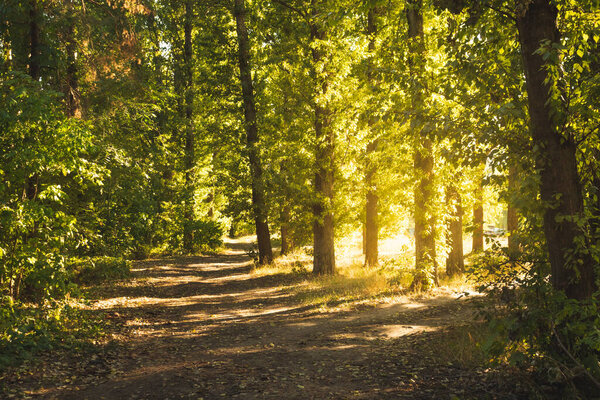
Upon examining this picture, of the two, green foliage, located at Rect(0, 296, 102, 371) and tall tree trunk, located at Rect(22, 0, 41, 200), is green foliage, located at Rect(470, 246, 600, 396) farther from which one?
tall tree trunk, located at Rect(22, 0, 41, 200)

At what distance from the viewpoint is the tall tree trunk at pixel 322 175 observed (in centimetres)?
1526

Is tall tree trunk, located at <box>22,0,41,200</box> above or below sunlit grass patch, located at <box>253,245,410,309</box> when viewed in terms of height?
above

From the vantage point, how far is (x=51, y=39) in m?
10.9

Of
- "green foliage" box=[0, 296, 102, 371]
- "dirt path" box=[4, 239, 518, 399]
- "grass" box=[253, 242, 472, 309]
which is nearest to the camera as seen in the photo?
"dirt path" box=[4, 239, 518, 399]

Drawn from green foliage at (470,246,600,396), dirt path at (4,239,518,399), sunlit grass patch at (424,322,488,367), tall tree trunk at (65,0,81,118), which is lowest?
dirt path at (4,239,518,399)

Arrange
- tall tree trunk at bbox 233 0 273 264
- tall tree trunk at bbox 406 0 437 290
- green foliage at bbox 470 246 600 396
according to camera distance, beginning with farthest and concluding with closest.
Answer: tall tree trunk at bbox 233 0 273 264
tall tree trunk at bbox 406 0 437 290
green foliage at bbox 470 246 600 396

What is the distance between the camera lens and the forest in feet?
15.9

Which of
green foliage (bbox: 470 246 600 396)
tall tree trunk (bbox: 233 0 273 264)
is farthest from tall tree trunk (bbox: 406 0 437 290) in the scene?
tall tree trunk (bbox: 233 0 273 264)

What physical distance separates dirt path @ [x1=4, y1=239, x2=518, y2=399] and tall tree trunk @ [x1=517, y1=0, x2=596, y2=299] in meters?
1.59

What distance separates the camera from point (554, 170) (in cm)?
481

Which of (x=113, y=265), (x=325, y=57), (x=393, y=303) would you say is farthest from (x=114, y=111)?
(x=393, y=303)

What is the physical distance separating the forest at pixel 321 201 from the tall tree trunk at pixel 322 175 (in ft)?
0.36

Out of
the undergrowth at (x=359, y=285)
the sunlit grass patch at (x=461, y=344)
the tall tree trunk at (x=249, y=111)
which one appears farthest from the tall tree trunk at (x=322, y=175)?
the sunlit grass patch at (x=461, y=344)

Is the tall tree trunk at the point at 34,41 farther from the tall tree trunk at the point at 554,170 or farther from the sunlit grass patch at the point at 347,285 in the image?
the tall tree trunk at the point at 554,170
